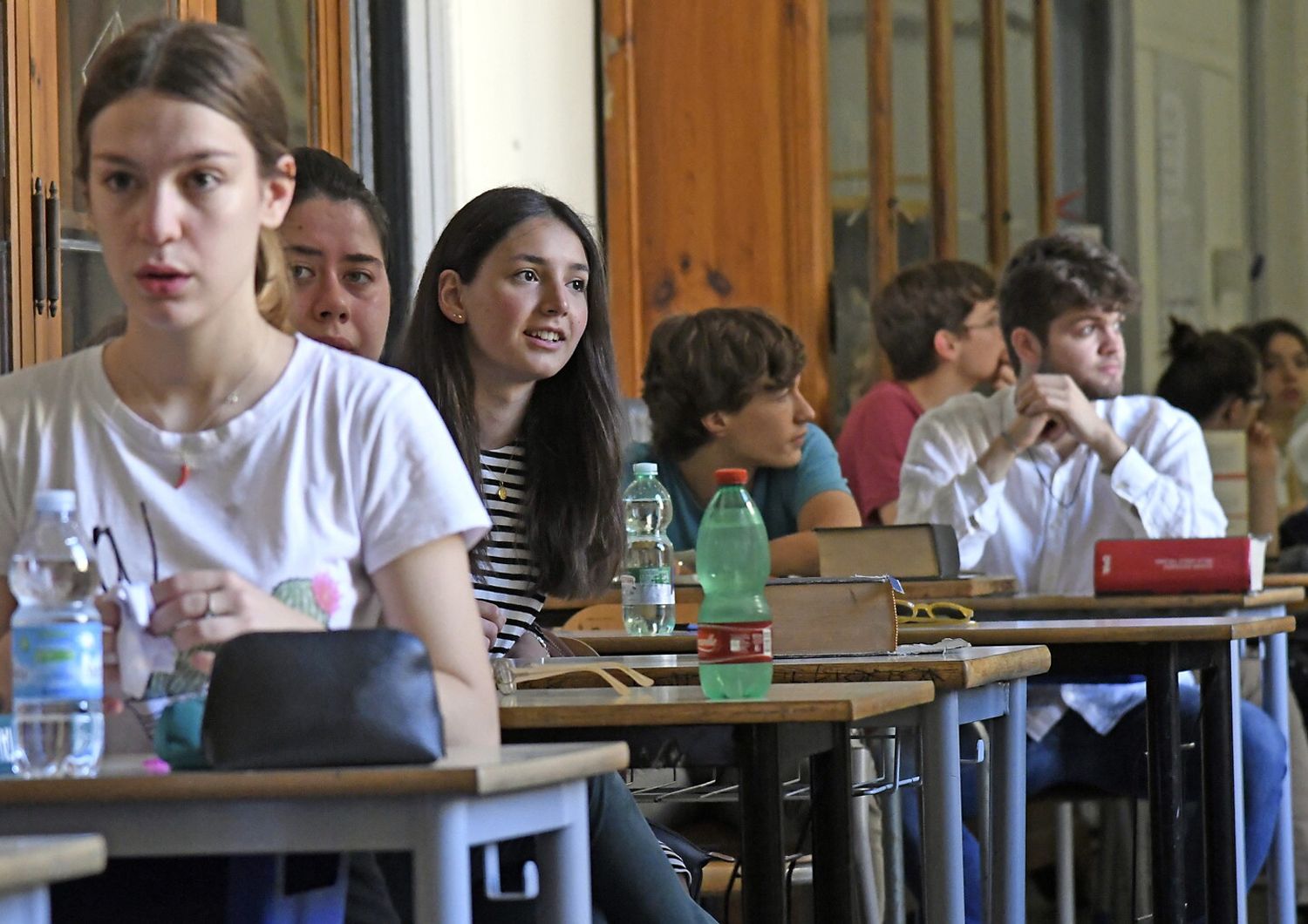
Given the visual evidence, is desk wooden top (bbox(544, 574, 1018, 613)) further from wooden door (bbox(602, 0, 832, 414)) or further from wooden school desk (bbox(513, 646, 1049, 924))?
wooden door (bbox(602, 0, 832, 414))

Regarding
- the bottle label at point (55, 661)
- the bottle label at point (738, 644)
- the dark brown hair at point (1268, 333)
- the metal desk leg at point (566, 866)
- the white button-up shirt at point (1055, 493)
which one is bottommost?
the metal desk leg at point (566, 866)

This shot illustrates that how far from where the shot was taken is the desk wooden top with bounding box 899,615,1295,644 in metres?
2.75

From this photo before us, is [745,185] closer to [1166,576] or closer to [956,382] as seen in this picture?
[956,382]

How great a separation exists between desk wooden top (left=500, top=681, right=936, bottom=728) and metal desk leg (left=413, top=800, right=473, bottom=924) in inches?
22.0

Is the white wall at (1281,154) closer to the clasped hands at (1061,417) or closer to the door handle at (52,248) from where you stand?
the clasped hands at (1061,417)

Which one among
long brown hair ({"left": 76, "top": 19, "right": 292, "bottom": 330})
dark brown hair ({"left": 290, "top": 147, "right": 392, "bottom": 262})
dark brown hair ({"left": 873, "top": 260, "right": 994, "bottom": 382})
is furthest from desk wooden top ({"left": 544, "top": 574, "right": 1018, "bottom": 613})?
long brown hair ({"left": 76, "top": 19, "right": 292, "bottom": 330})

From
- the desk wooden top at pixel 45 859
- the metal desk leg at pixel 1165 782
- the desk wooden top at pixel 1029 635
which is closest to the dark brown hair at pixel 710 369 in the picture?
the desk wooden top at pixel 1029 635

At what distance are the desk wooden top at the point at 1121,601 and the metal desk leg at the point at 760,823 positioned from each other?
56.8 inches

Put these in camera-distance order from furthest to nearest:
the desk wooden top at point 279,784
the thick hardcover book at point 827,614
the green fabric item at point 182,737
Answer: the thick hardcover book at point 827,614 → the green fabric item at point 182,737 → the desk wooden top at point 279,784

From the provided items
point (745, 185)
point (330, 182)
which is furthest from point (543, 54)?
point (330, 182)

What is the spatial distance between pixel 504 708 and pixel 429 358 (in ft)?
2.64

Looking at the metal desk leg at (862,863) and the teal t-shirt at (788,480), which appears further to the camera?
the teal t-shirt at (788,480)

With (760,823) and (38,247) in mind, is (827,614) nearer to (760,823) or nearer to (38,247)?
(760,823)

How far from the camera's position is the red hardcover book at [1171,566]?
133 inches
